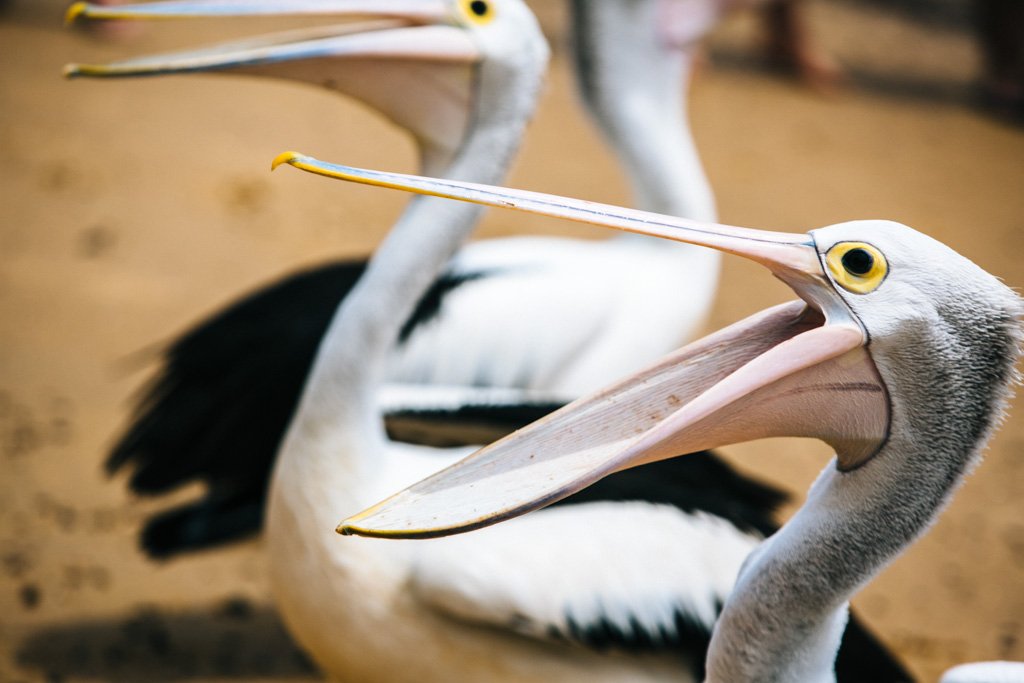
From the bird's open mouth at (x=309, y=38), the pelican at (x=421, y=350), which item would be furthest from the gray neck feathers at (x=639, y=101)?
the bird's open mouth at (x=309, y=38)

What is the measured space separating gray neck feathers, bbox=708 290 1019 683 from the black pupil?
0.08m

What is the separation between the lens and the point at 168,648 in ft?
8.19

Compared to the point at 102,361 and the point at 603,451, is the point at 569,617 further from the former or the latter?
the point at 102,361

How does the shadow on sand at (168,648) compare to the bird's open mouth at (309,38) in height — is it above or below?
below

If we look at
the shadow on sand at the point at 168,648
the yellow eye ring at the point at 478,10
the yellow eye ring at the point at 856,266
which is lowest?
the shadow on sand at the point at 168,648

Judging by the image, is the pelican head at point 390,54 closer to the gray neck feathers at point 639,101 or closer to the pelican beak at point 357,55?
the pelican beak at point 357,55

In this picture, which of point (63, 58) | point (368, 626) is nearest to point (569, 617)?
point (368, 626)

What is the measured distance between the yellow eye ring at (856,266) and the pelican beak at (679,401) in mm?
17

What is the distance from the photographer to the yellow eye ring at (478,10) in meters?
1.93

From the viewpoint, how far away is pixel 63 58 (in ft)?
17.8

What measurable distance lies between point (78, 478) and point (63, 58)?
3194mm

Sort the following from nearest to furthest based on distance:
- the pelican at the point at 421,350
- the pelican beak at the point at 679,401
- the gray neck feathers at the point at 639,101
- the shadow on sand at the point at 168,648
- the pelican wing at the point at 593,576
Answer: the pelican beak at the point at 679,401 → the pelican wing at the point at 593,576 → the shadow on sand at the point at 168,648 → the pelican at the point at 421,350 → the gray neck feathers at the point at 639,101

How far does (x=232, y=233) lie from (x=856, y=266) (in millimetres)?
3346

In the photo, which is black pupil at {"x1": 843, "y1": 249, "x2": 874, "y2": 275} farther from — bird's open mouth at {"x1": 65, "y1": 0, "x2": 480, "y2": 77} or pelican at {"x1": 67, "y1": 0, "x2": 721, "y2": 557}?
pelican at {"x1": 67, "y1": 0, "x2": 721, "y2": 557}
